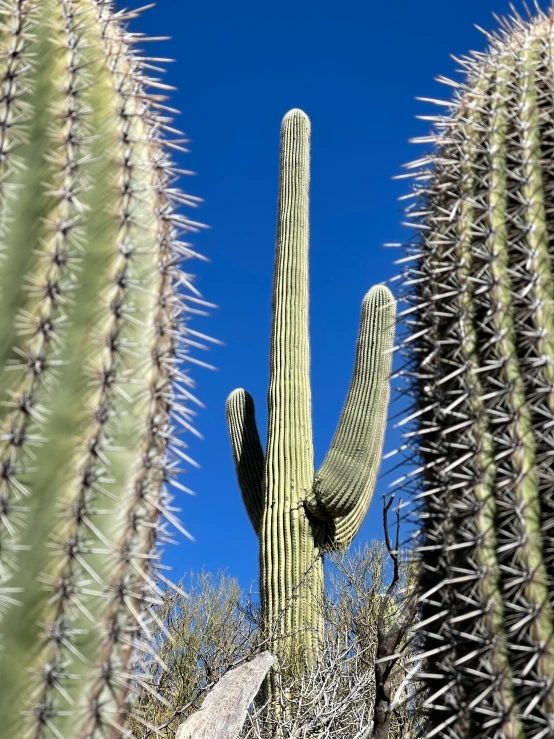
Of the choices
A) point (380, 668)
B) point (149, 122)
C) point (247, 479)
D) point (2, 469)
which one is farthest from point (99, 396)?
point (247, 479)

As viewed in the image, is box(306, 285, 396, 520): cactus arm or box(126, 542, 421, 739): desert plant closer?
box(126, 542, 421, 739): desert plant

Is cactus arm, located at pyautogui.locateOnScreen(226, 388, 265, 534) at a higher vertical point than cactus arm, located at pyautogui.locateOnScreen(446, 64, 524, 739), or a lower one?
higher

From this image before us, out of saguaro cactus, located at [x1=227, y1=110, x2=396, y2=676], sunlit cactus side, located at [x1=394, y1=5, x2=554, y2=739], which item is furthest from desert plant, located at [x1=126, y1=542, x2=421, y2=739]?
sunlit cactus side, located at [x1=394, y1=5, x2=554, y2=739]

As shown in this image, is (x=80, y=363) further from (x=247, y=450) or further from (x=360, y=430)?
(x=247, y=450)

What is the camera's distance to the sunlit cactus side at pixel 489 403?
1.52m

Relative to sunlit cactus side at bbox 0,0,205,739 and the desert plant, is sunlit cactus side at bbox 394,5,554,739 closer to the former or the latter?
sunlit cactus side at bbox 0,0,205,739

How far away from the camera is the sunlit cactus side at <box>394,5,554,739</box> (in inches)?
59.8

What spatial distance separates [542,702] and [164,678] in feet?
23.9

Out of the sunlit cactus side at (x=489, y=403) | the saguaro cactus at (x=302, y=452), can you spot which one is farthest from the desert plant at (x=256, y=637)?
the sunlit cactus side at (x=489, y=403)

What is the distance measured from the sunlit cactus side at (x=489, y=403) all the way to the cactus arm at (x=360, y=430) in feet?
22.7

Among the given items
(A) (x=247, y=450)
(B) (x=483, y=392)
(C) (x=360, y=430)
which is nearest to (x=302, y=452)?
(C) (x=360, y=430)

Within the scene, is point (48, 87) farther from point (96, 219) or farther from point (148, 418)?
point (148, 418)

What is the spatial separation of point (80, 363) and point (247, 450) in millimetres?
8505

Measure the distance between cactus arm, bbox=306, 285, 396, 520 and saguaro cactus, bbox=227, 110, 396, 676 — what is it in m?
0.01
